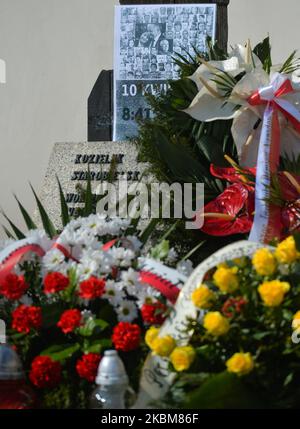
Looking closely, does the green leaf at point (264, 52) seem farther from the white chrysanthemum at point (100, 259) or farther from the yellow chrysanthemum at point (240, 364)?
the yellow chrysanthemum at point (240, 364)

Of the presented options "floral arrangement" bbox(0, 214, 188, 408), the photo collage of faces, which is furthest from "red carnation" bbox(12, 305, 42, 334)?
the photo collage of faces

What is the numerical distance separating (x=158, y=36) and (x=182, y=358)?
192 centimetres

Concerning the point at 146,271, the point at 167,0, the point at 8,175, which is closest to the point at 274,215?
the point at 146,271

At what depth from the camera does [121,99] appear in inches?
116

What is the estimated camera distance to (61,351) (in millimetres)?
1480

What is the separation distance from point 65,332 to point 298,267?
0.41 m

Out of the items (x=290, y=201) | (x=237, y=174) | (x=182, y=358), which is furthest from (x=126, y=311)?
(x=237, y=174)

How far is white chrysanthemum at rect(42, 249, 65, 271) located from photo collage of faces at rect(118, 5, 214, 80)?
1.46m

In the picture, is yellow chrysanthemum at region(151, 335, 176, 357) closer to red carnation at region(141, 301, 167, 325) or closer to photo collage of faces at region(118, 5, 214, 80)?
red carnation at region(141, 301, 167, 325)

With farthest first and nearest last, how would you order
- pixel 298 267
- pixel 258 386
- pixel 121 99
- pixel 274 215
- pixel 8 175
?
1. pixel 8 175
2. pixel 121 99
3. pixel 274 215
4. pixel 298 267
5. pixel 258 386

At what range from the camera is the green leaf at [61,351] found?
145 cm

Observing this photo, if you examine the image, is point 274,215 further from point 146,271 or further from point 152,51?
point 152,51

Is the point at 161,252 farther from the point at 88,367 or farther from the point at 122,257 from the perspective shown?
the point at 88,367

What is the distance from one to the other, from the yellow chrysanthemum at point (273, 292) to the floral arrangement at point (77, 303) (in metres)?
0.21
